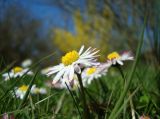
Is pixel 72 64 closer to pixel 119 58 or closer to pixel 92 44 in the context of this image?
pixel 119 58

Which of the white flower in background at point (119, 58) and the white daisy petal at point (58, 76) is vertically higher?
the white flower in background at point (119, 58)

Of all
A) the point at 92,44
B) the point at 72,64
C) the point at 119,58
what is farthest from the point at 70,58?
the point at 92,44

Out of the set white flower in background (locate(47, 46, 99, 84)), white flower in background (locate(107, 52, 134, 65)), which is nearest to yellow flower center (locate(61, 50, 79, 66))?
white flower in background (locate(47, 46, 99, 84))

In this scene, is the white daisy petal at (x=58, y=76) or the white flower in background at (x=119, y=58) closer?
the white daisy petal at (x=58, y=76)

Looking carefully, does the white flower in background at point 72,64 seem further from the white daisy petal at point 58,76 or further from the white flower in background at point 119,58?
the white flower in background at point 119,58

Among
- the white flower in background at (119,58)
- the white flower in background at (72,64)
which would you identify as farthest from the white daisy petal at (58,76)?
the white flower in background at (119,58)

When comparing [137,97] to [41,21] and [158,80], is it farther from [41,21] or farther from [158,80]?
[41,21]
